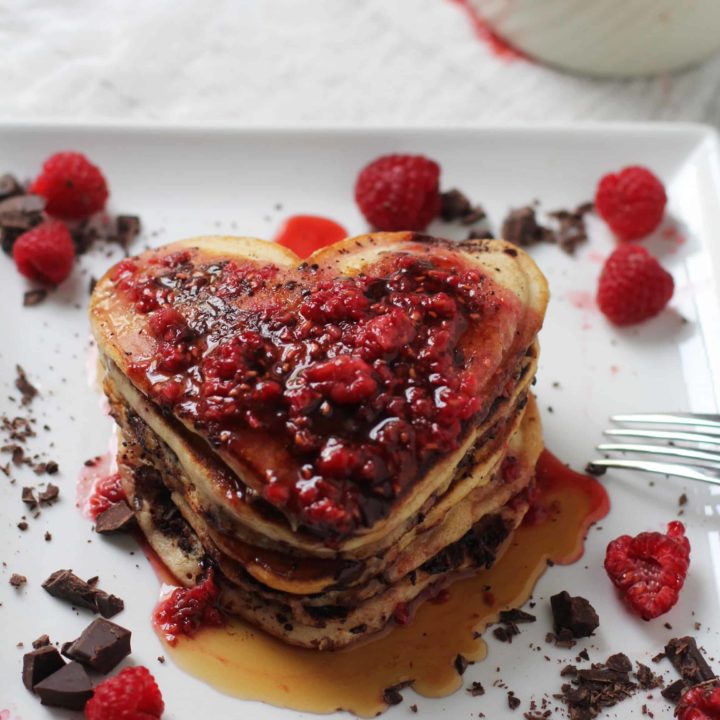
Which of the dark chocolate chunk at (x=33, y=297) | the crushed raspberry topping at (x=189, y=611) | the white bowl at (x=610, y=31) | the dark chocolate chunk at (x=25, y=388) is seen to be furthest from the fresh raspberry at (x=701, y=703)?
the white bowl at (x=610, y=31)

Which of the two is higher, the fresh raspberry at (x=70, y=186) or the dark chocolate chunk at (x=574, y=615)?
the fresh raspberry at (x=70, y=186)

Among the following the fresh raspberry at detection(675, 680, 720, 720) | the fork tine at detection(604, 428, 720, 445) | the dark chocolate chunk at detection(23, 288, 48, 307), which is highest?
the dark chocolate chunk at detection(23, 288, 48, 307)

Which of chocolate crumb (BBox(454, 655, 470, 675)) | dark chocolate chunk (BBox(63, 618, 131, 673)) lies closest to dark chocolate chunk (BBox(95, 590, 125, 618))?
dark chocolate chunk (BBox(63, 618, 131, 673))

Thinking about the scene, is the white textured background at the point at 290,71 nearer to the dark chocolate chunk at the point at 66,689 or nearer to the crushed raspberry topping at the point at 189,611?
the crushed raspberry topping at the point at 189,611

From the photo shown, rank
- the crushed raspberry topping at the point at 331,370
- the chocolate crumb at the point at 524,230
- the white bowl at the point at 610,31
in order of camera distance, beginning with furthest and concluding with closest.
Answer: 1. the white bowl at the point at 610,31
2. the chocolate crumb at the point at 524,230
3. the crushed raspberry topping at the point at 331,370

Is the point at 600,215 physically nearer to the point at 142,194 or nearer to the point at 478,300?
the point at 478,300

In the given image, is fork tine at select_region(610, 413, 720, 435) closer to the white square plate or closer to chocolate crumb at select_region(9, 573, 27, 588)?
the white square plate

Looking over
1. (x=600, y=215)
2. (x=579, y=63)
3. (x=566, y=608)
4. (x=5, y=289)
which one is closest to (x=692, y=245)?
(x=600, y=215)
